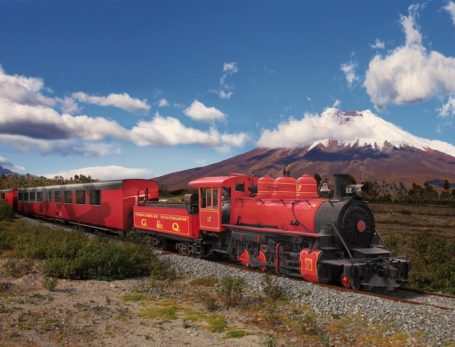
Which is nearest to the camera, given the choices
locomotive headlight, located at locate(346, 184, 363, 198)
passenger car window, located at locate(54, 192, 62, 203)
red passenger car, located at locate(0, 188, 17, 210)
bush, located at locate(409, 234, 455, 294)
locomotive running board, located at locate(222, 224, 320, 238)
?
locomotive running board, located at locate(222, 224, 320, 238)

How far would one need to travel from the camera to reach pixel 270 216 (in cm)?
1430

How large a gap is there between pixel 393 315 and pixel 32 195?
36.5 m

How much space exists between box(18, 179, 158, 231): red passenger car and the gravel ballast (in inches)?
441

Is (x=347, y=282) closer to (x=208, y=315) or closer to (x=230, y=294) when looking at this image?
(x=230, y=294)

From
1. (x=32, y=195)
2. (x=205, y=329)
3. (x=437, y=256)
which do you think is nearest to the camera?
(x=205, y=329)

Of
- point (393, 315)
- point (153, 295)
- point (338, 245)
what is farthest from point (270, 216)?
point (393, 315)

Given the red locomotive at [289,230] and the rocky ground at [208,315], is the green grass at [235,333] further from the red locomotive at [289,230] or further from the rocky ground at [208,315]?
the red locomotive at [289,230]

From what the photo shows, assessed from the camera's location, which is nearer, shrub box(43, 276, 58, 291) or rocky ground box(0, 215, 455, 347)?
rocky ground box(0, 215, 455, 347)

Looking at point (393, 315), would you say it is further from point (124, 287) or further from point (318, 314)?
point (124, 287)

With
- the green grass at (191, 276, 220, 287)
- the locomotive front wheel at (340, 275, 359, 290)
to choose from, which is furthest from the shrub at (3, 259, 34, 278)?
the locomotive front wheel at (340, 275, 359, 290)

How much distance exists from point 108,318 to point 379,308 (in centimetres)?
582

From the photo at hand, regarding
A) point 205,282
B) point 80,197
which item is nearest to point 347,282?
point 205,282

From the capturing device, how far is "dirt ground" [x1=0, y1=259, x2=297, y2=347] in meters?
7.80

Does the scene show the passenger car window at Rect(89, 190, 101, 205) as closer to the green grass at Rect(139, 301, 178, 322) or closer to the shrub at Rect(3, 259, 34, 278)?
the shrub at Rect(3, 259, 34, 278)
